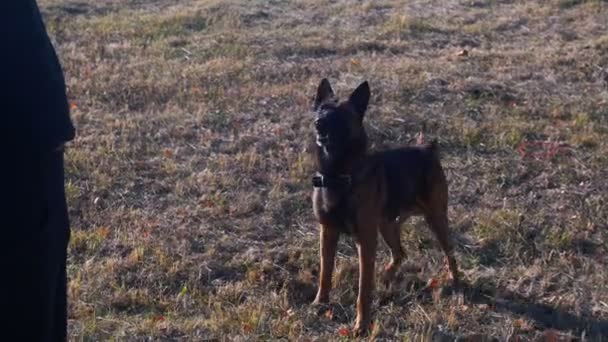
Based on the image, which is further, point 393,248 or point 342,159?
point 393,248

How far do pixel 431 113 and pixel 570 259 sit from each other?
9.80 ft

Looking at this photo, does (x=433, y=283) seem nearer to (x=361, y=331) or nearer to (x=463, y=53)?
(x=361, y=331)

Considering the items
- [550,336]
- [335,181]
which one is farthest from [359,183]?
[550,336]

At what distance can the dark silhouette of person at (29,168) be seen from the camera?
7.34 feet

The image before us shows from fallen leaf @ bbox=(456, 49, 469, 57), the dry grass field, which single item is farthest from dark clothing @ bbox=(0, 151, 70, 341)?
fallen leaf @ bbox=(456, 49, 469, 57)

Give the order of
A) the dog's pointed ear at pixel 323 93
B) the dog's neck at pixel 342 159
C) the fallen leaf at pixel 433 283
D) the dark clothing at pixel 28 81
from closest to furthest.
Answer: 1. the dark clothing at pixel 28 81
2. the dog's neck at pixel 342 159
3. the dog's pointed ear at pixel 323 93
4. the fallen leaf at pixel 433 283

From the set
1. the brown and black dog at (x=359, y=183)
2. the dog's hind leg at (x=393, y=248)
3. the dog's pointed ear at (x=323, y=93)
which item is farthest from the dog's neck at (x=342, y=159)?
the dog's hind leg at (x=393, y=248)

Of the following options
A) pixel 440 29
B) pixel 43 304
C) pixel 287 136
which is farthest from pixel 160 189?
pixel 440 29

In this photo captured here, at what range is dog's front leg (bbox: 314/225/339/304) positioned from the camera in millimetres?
5293

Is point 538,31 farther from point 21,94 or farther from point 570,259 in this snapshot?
point 21,94

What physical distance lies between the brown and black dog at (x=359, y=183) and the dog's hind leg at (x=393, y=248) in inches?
2.3

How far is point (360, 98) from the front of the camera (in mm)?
5051

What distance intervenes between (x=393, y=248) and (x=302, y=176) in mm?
1682

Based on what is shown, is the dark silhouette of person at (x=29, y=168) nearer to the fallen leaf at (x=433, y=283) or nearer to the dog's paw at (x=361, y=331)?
the dog's paw at (x=361, y=331)
